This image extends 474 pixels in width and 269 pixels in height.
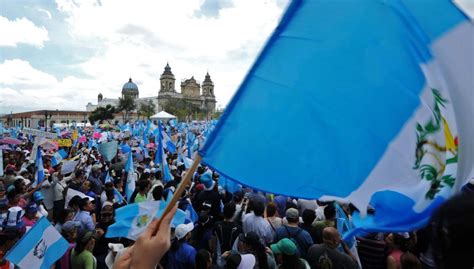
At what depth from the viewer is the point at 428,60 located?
191 centimetres

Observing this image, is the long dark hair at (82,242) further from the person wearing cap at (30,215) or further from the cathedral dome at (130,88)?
the cathedral dome at (130,88)

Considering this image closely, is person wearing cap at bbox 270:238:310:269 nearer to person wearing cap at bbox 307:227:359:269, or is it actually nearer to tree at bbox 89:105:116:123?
person wearing cap at bbox 307:227:359:269

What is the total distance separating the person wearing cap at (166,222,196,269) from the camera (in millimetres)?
3787

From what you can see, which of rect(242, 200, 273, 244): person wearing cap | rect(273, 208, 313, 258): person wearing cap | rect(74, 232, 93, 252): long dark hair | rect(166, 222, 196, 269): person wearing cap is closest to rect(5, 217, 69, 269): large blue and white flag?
rect(74, 232, 93, 252): long dark hair

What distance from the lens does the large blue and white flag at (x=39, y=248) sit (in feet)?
11.2

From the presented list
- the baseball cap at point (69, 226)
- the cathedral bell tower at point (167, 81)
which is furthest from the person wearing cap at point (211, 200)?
the cathedral bell tower at point (167, 81)

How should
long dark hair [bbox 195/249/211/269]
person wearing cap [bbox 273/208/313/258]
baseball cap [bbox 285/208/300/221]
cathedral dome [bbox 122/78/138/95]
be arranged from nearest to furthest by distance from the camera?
long dark hair [bbox 195/249/211/269] < person wearing cap [bbox 273/208/313/258] < baseball cap [bbox 285/208/300/221] < cathedral dome [bbox 122/78/138/95]

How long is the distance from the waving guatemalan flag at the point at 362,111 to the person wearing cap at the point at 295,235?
2.25 m

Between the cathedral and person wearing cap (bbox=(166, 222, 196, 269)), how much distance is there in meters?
109

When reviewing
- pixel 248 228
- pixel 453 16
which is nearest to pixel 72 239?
pixel 248 228

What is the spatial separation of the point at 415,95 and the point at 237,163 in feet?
3.49

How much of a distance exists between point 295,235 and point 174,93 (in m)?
119

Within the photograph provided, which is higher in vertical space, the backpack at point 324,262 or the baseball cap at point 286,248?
the baseball cap at point 286,248

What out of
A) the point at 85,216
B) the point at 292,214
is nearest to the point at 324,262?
the point at 292,214
